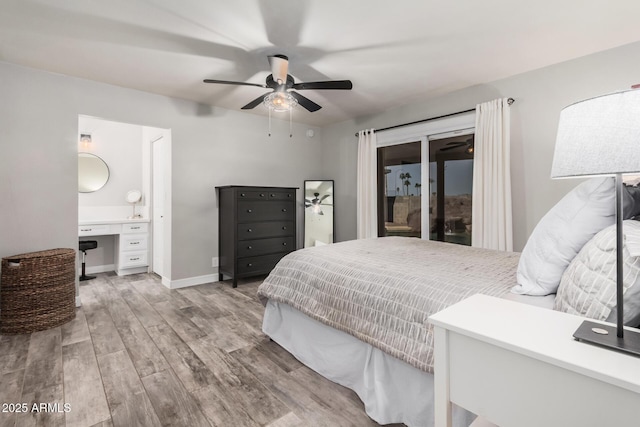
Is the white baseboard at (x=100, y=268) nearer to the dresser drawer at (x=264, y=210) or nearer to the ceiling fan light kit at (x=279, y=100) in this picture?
the dresser drawer at (x=264, y=210)

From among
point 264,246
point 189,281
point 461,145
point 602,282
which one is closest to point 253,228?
point 264,246

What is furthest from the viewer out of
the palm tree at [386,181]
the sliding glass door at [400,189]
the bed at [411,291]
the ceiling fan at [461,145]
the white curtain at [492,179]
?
the palm tree at [386,181]

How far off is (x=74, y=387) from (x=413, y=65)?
11.7ft

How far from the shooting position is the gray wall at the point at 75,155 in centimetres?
288

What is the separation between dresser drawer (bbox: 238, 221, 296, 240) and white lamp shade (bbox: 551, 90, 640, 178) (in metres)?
3.51

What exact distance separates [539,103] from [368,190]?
217 cm

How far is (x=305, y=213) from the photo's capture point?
514cm

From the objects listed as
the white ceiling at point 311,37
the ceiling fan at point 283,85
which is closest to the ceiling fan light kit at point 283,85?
the ceiling fan at point 283,85

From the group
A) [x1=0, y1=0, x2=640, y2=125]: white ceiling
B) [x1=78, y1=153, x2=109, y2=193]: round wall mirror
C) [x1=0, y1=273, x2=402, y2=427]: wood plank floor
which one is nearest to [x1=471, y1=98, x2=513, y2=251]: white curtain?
[x1=0, y1=0, x2=640, y2=125]: white ceiling

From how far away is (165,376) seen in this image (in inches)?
75.9

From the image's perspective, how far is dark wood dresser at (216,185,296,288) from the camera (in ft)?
12.7

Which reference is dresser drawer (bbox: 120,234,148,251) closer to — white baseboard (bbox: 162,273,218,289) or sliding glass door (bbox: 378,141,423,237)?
white baseboard (bbox: 162,273,218,289)

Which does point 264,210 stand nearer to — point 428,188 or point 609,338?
point 428,188

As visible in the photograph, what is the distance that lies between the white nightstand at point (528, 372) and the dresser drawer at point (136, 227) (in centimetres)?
488
